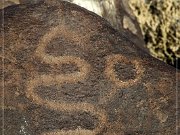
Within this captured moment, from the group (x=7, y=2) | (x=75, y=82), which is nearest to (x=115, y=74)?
(x=75, y=82)

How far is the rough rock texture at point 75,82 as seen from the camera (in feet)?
4.29

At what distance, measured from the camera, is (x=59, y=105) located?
131 cm

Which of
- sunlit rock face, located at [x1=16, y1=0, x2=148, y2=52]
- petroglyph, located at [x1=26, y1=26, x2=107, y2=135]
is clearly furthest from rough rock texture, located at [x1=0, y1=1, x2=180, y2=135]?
sunlit rock face, located at [x1=16, y1=0, x2=148, y2=52]

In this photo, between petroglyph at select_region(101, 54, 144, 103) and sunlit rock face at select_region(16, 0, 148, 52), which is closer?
petroglyph at select_region(101, 54, 144, 103)

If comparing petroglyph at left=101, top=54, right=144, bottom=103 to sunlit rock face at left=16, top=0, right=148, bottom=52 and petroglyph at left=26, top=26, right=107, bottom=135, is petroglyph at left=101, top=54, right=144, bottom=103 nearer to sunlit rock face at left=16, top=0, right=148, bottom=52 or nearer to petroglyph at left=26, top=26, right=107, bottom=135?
petroglyph at left=26, top=26, right=107, bottom=135

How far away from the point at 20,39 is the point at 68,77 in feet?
0.72

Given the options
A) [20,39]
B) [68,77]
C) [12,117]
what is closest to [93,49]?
[68,77]

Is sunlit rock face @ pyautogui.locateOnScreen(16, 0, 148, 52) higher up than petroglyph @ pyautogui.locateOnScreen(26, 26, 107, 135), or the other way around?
petroglyph @ pyautogui.locateOnScreen(26, 26, 107, 135)

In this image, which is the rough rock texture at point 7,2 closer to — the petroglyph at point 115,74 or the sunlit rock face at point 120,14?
the sunlit rock face at point 120,14

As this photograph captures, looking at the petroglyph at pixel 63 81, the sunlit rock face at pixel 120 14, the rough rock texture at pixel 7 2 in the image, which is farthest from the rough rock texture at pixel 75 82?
the rough rock texture at pixel 7 2

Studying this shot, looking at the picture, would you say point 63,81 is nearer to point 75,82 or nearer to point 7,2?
point 75,82

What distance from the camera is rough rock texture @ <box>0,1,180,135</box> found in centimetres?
131

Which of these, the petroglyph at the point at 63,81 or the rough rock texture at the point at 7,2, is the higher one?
the petroglyph at the point at 63,81

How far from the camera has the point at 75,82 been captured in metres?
1.32
